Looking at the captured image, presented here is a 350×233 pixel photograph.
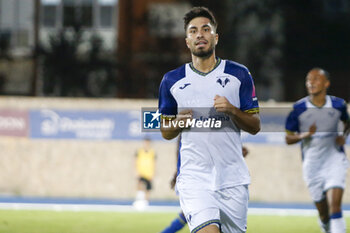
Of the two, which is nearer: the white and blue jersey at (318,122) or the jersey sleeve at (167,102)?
the jersey sleeve at (167,102)

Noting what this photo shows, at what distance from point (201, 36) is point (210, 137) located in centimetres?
86

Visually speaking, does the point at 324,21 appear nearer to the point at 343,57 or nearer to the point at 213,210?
the point at 343,57

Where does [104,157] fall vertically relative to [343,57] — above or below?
below

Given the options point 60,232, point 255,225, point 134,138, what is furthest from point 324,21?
point 60,232

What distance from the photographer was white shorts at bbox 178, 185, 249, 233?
5.71 m

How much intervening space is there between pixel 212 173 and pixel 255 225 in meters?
7.74

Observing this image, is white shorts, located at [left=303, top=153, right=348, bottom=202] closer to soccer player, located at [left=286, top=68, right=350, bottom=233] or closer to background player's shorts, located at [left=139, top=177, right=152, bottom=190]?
soccer player, located at [left=286, top=68, right=350, bottom=233]

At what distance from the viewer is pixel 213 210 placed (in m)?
5.71

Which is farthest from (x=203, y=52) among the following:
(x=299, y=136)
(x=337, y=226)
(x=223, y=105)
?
(x=337, y=226)

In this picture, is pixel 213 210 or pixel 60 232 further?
pixel 60 232

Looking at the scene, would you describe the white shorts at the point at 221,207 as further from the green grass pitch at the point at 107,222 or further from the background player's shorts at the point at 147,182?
the background player's shorts at the point at 147,182

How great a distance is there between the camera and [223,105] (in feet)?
17.9

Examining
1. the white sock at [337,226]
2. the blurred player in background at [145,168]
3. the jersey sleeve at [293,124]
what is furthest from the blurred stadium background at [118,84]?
the white sock at [337,226]

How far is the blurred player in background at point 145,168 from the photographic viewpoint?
1880 centimetres
